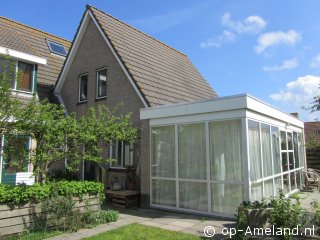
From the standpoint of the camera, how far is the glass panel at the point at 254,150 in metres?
9.14

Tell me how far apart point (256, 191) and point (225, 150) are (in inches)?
59.3

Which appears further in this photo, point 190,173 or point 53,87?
point 53,87

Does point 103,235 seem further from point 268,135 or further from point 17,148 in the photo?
point 268,135

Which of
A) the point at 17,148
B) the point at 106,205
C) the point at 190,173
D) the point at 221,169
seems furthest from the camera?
the point at 106,205

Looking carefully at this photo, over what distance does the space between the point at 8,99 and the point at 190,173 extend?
18.5ft

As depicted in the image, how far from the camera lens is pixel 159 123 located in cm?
1079

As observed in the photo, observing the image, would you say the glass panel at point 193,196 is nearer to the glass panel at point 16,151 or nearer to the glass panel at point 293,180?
the glass panel at point 16,151

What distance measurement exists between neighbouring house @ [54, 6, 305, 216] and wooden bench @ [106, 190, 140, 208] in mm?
372

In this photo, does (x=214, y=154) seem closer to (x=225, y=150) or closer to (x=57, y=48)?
(x=225, y=150)

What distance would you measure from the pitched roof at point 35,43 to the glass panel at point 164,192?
8.48 m

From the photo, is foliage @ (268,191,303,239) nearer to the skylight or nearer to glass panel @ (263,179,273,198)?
glass panel @ (263,179,273,198)

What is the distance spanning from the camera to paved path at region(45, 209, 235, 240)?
767cm

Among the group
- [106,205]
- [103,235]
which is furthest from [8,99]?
[106,205]

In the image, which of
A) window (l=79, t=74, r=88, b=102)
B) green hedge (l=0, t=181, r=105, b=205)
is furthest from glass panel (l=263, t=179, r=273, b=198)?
window (l=79, t=74, r=88, b=102)
